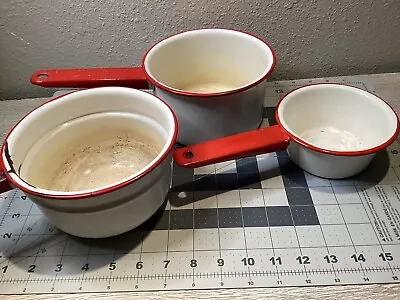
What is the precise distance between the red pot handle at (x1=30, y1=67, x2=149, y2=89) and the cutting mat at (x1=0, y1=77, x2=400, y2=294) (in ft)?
0.40

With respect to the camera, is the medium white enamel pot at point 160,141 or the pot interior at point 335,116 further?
the pot interior at point 335,116

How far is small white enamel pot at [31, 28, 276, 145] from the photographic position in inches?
19.8

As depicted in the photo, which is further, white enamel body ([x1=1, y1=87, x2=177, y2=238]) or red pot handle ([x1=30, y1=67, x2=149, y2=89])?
red pot handle ([x1=30, y1=67, x2=149, y2=89])

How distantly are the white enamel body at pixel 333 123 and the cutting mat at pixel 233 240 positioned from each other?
1.0 inches

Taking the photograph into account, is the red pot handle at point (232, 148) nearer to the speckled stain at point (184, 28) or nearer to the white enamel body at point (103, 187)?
the white enamel body at point (103, 187)

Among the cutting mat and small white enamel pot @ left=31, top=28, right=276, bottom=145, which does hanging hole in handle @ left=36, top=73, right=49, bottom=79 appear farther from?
the cutting mat

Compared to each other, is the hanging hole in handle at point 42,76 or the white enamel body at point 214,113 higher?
the hanging hole in handle at point 42,76

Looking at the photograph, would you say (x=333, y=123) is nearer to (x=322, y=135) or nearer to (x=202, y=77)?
(x=322, y=135)

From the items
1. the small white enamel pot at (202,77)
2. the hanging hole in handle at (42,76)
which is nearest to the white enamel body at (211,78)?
the small white enamel pot at (202,77)

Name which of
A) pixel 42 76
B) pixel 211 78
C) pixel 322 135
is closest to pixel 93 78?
pixel 42 76

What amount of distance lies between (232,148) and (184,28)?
0.23m

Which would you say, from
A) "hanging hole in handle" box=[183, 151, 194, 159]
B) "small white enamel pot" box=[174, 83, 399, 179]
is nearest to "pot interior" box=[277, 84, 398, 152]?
"small white enamel pot" box=[174, 83, 399, 179]

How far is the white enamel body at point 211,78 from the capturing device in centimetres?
50

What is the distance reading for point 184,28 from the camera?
631 millimetres
